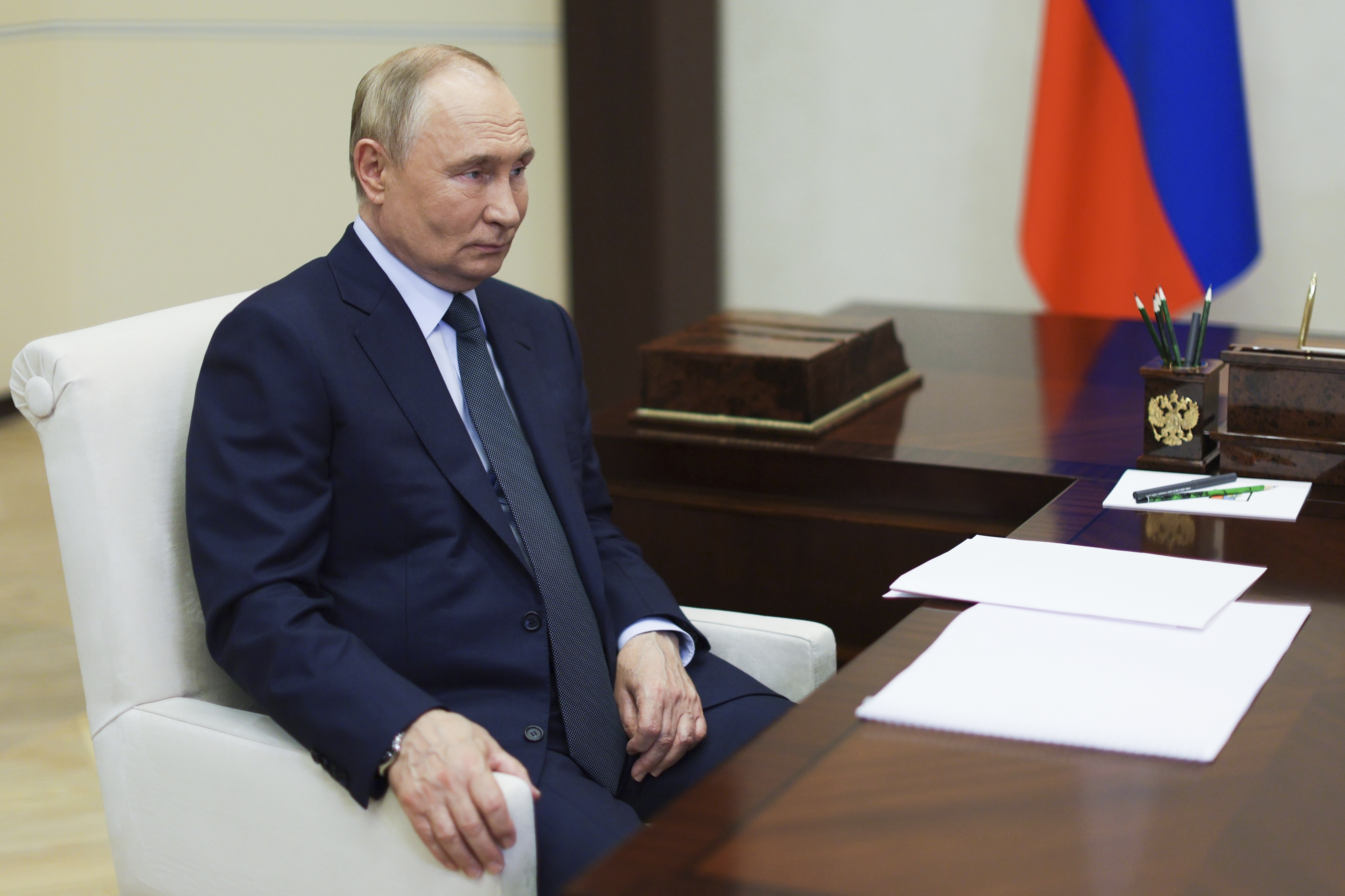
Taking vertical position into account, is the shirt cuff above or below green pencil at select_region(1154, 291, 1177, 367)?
below

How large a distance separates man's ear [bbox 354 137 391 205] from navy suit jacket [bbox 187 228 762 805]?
0.19ft

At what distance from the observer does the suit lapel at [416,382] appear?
5.13 feet

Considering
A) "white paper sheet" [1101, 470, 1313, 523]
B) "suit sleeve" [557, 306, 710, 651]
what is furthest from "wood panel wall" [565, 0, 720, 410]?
"white paper sheet" [1101, 470, 1313, 523]

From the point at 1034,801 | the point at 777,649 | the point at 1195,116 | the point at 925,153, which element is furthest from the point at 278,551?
the point at 925,153

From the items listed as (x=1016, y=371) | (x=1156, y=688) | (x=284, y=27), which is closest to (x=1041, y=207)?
(x=1016, y=371)

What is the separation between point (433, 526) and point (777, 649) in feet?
1.53

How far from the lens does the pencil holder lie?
1.91 m

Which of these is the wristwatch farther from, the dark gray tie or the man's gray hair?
the man's gray hair

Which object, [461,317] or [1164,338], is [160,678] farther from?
[1164,338]

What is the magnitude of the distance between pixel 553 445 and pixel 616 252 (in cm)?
303

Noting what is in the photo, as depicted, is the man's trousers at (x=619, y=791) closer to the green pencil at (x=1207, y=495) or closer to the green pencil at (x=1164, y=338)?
the green pencil at (x=1207, y=495)

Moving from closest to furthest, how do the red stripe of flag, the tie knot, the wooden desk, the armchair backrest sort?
the wooden desk, the armchair backrest, the tie knot, the red stripe of flag

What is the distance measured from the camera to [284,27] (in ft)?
11.1

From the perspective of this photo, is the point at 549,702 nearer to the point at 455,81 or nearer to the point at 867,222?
the point at 455,81
